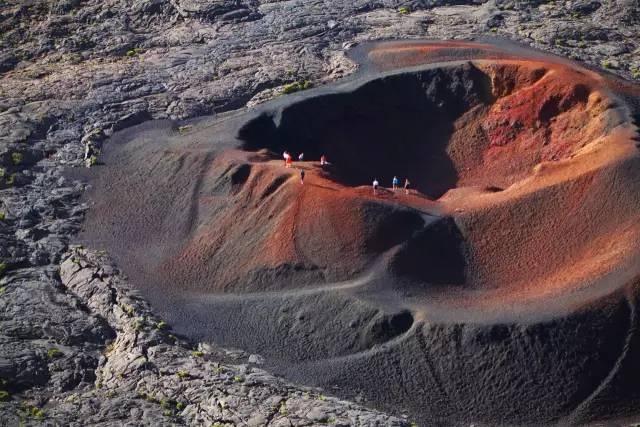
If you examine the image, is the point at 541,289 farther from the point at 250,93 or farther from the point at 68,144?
the point at 68,144

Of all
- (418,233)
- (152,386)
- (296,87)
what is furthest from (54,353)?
(296,87)

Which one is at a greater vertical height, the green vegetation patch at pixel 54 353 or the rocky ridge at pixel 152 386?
the green vegetation patch at pixel 54 353

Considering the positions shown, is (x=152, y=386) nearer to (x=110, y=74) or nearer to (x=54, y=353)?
(x=54, y=353)

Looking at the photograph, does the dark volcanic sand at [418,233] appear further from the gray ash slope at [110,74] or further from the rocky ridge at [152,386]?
the gray ash slope at [110,74]

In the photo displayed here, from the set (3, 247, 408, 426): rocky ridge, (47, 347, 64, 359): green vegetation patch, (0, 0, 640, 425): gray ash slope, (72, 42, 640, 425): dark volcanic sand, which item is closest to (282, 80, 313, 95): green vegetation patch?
(0, 0, 640, 425): gray ash slope

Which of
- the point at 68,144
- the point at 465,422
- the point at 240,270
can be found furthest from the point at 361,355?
the point at 68,144

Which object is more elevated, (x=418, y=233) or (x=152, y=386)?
(x=418, y=233)

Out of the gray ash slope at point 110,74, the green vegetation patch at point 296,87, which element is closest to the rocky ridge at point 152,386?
the gray ash slope at point 110,74
